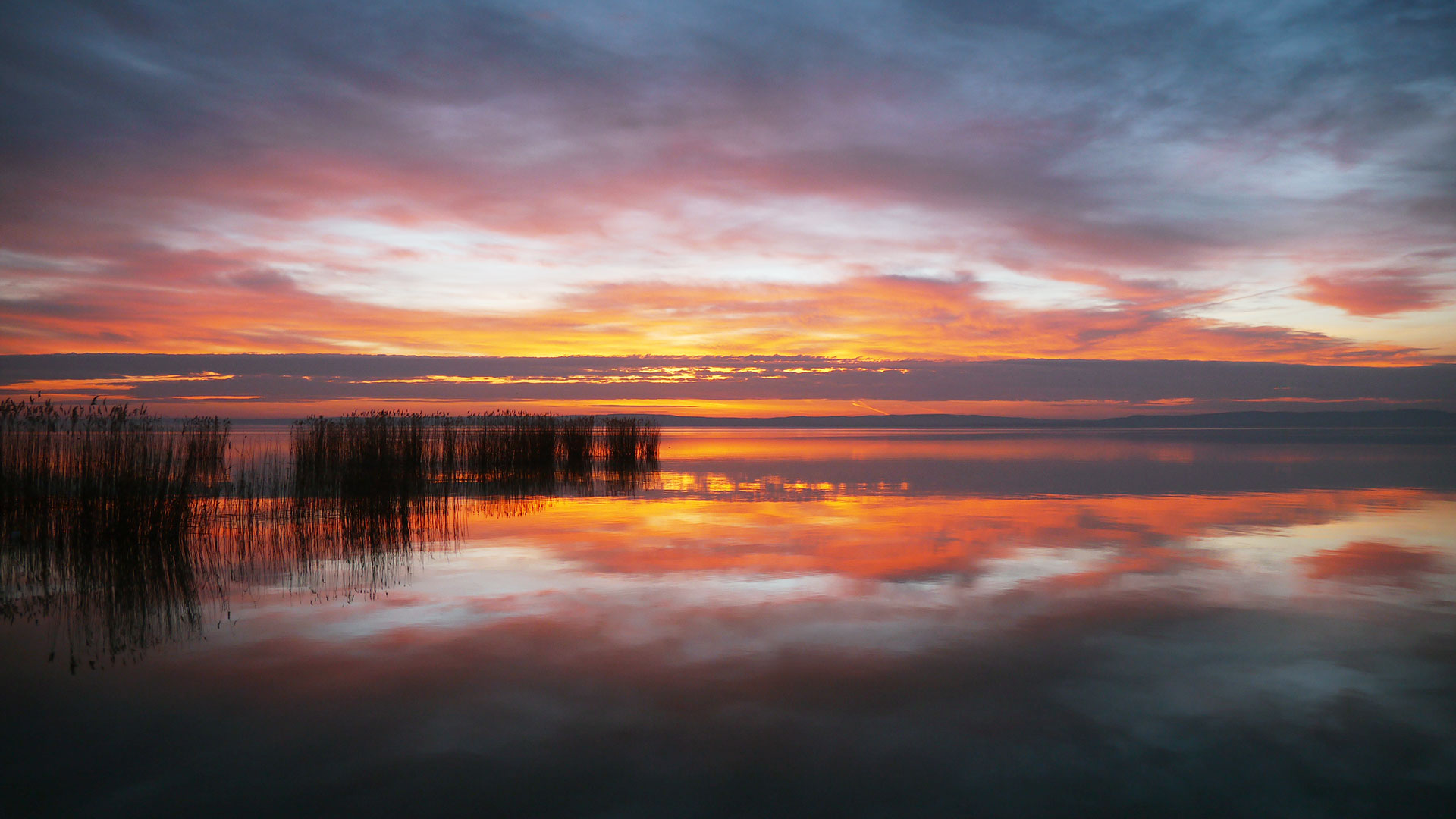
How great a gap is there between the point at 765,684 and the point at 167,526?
24.0 feet

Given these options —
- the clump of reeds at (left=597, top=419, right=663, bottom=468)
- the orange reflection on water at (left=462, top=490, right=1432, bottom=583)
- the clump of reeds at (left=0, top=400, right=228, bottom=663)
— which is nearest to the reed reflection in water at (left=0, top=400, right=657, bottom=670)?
the clump of reeds at (left=0, top=400, right=228, bottom=663)

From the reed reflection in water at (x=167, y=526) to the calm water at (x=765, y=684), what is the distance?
0.11 meters

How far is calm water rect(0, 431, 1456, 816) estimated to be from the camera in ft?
10.1

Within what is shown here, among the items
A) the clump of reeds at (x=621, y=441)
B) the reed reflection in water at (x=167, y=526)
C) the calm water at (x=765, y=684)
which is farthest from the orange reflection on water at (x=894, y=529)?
the clump of reeds at (x=621, y=441)

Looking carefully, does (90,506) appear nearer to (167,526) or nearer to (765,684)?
(167,526)

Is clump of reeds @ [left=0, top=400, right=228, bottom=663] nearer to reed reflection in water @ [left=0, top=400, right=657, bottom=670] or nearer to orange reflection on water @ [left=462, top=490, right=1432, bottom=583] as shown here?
reed reflection in water @ [left=0, top=400, right=657, bottom=670]

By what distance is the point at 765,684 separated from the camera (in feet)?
13.6

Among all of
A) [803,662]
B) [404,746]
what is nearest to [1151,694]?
[803,662]

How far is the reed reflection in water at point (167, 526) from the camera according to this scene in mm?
5805

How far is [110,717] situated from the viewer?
3779mm

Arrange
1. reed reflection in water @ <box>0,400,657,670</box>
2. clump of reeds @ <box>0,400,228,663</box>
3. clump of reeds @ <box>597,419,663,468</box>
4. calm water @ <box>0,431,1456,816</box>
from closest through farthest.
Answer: calm water @ <box>0,431,1456,816</box> → reed reflection in water @ <box>0,400,657,670</box> → clump of reeds @ <box>0,400,228,663</box> → clump of reeds @ <box>597,419,663,468</box>

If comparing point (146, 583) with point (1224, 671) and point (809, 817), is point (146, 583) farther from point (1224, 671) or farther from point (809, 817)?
point (1224, 671)

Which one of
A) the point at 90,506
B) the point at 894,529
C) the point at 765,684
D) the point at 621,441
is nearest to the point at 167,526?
the point at 90,506

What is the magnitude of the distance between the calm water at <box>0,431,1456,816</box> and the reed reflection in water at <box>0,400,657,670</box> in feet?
0.36
